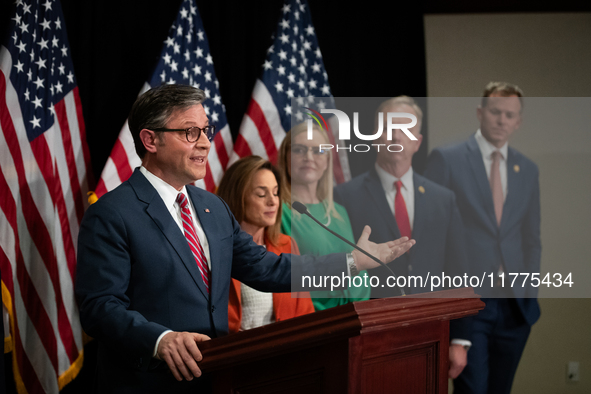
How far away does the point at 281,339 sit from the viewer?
1089mm

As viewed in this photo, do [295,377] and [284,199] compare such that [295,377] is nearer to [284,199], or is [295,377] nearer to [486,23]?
[284,199]

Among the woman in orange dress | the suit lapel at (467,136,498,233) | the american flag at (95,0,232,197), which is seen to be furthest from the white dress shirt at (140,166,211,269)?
the american flag at (95,0,232,197)

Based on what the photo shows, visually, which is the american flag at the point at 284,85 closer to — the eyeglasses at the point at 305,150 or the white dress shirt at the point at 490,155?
the eyeglasses at the point at 305,150

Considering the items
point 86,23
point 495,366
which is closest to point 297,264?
point 495,366

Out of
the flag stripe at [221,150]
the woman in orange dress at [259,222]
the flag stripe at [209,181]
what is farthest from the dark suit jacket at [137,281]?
the flag stripe at [221,150]

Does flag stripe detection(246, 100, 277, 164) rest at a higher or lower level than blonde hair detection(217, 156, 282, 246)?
higher

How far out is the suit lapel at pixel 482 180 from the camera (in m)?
2.27

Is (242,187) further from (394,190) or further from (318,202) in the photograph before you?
(394,190)

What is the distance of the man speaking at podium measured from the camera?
1312mm

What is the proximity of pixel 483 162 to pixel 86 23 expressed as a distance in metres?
2.27

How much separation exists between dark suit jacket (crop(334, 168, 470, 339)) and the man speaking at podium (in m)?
0.23

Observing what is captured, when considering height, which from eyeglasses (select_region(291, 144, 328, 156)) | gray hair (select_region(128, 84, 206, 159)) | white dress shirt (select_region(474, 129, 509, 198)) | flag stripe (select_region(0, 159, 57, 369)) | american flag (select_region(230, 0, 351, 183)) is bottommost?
flag stripe (select_region(0, 159, 57, 369))

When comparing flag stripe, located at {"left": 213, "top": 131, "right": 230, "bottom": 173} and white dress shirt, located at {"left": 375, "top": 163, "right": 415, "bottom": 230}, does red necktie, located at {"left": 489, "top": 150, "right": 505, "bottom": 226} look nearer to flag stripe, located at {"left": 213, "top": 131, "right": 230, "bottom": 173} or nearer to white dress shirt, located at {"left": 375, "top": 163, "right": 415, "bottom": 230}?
white dress shirt, located at {"left": 375, "top": 163, "right": 415, "bottom": 230}

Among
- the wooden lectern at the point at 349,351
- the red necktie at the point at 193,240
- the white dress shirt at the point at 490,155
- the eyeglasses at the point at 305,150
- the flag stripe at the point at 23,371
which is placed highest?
the eyeglasses at the point at 305,150
